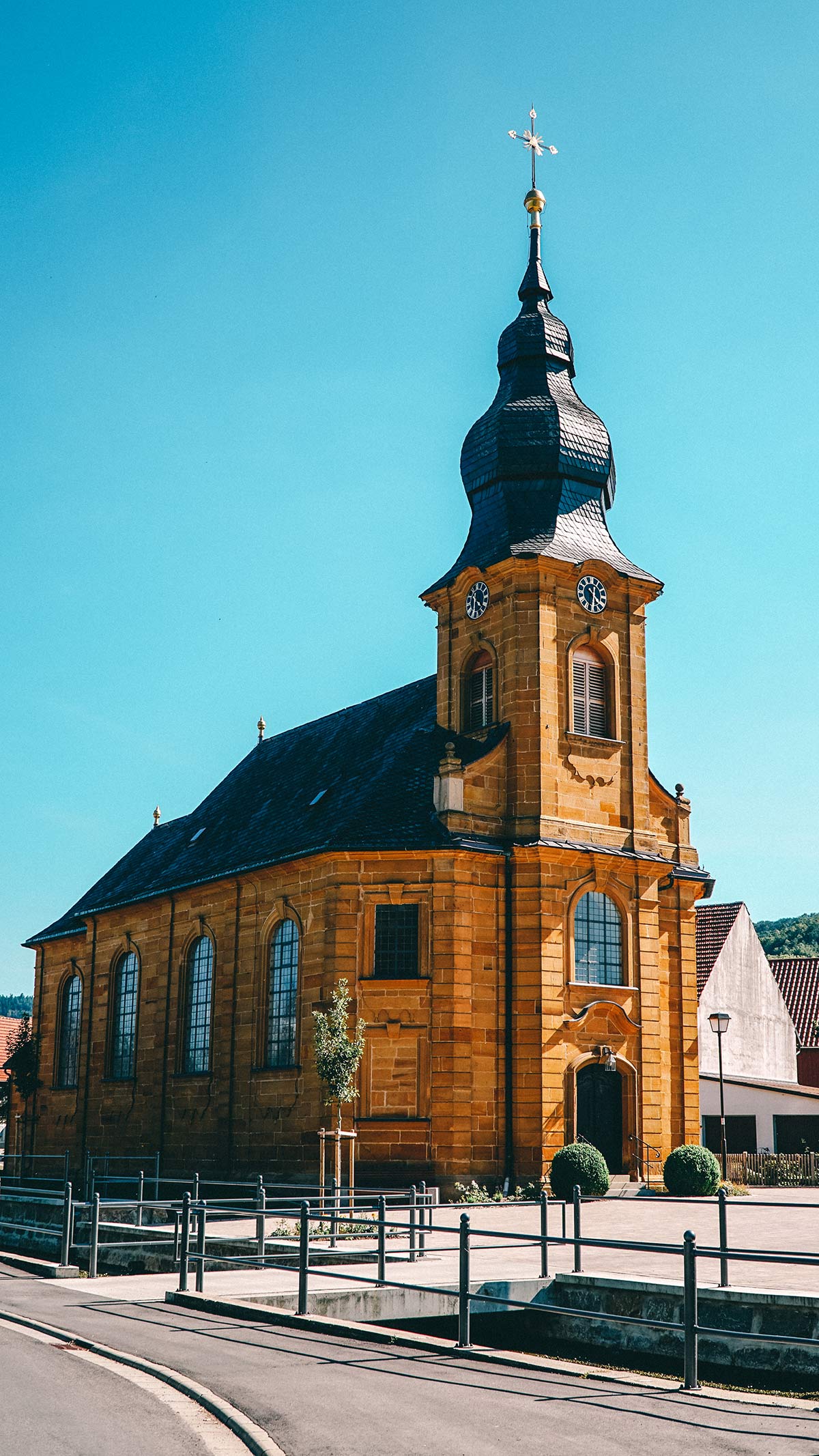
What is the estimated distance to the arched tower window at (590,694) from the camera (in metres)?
35.3

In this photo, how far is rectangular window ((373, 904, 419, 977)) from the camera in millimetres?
32656

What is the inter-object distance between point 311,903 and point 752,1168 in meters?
13.8

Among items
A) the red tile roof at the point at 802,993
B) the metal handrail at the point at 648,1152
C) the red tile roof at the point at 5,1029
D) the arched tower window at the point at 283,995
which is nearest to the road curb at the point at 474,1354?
the metal handrail at the point at 648,1152

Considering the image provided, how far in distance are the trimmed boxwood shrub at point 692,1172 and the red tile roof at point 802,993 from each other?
27.3 meters

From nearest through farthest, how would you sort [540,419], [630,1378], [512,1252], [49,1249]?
[630,1378] → [512,1252] → [49,1249] → [540,419]

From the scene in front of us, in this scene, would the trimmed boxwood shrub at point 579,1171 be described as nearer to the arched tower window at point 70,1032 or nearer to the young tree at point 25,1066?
the arched tower window at point 70,1032

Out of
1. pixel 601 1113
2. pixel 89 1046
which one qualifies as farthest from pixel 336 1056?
pixel 89 1046

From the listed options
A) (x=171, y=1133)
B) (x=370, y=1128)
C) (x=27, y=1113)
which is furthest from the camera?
(x=27, y=1113)

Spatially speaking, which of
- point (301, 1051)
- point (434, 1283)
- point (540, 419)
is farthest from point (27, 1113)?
point (434, 1283)

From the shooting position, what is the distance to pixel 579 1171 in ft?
93.8

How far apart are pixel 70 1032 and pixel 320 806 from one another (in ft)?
58.1

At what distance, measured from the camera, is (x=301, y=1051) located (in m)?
33.9

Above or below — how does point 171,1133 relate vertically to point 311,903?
below

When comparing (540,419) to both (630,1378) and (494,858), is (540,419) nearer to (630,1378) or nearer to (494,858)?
(494,858)
